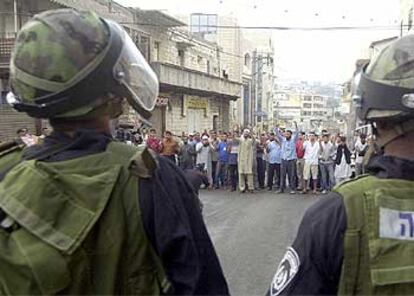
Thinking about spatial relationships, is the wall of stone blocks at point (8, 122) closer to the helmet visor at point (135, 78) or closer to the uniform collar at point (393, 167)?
the helmet visor at point (135, 78)

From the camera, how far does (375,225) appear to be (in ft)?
5.71

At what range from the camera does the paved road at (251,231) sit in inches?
263

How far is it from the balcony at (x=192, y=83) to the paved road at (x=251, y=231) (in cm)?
970

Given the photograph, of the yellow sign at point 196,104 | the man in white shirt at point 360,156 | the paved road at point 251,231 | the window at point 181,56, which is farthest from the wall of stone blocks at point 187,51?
the man in white shirt at point 360,156

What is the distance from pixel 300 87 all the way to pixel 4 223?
135933mm

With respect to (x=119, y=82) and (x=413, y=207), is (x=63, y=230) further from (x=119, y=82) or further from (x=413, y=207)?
(x=413, y=207)

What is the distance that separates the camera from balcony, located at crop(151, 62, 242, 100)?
26633 millimetres

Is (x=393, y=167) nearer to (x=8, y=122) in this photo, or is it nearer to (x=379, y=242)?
(x=379, y=242)

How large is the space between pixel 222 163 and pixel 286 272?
1503cm

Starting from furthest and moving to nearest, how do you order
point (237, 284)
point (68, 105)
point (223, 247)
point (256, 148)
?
point (256, 148), point (223, 247), point (237, 284), point (68, 105)

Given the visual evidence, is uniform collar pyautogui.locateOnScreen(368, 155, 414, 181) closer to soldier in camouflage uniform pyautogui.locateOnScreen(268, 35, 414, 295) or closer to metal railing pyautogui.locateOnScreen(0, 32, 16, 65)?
soldier in camouflage uniform pyautogui.locateOnScreen(268, 35, 414, 295)

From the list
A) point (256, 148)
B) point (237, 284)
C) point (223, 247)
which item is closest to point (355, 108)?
point (237, 284)

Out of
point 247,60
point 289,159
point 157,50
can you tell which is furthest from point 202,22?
point 289,159

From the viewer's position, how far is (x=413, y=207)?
176 cm
